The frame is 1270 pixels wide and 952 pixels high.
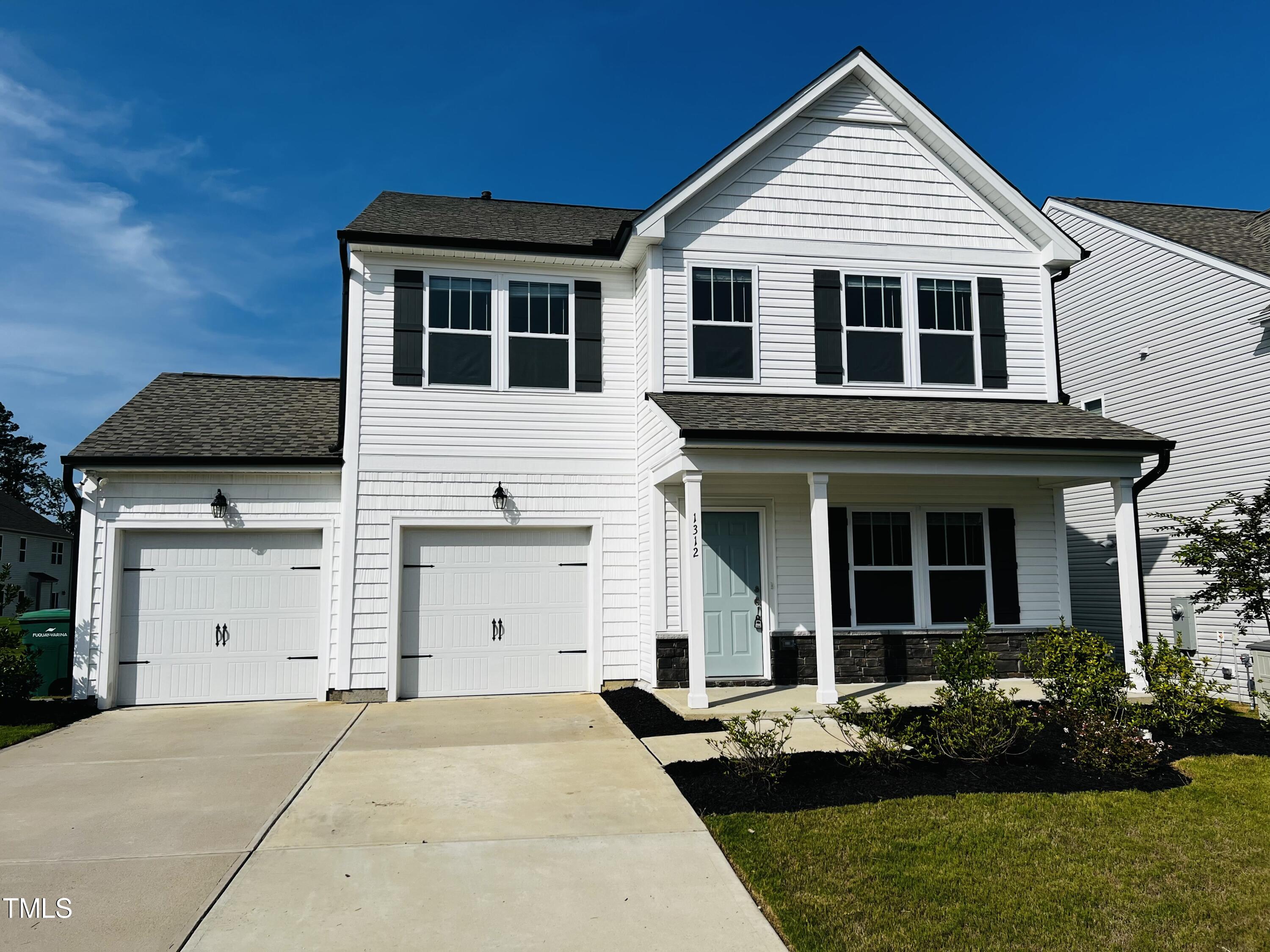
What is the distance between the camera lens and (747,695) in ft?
32.7

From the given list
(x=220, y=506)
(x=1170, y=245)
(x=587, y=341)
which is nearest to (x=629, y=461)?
(x=587, y=341)

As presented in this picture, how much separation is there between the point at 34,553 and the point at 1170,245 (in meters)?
43.6

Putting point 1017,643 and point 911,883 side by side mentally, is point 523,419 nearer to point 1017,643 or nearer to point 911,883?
point 1017,643

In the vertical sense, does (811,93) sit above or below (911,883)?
above

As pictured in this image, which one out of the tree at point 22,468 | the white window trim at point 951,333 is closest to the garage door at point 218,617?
the white window trim at point 951,333

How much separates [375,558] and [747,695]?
4790mm

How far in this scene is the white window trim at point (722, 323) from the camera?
36.0 feet

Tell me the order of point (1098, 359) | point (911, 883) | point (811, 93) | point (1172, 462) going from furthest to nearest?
1. point (1098, 359)
2. point (1172, 462)
3. point (811, 93)
4. point (911, 883)

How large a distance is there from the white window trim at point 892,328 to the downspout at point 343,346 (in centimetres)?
634

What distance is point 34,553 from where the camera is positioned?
38.6 m

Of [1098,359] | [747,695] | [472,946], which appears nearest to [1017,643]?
[747,695]

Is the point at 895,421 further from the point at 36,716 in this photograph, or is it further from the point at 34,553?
the point at 34,553

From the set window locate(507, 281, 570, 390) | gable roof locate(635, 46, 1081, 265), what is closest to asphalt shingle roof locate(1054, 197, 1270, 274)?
gable roof locate(635, 46, 1081, 265)

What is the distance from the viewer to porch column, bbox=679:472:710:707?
906cm
